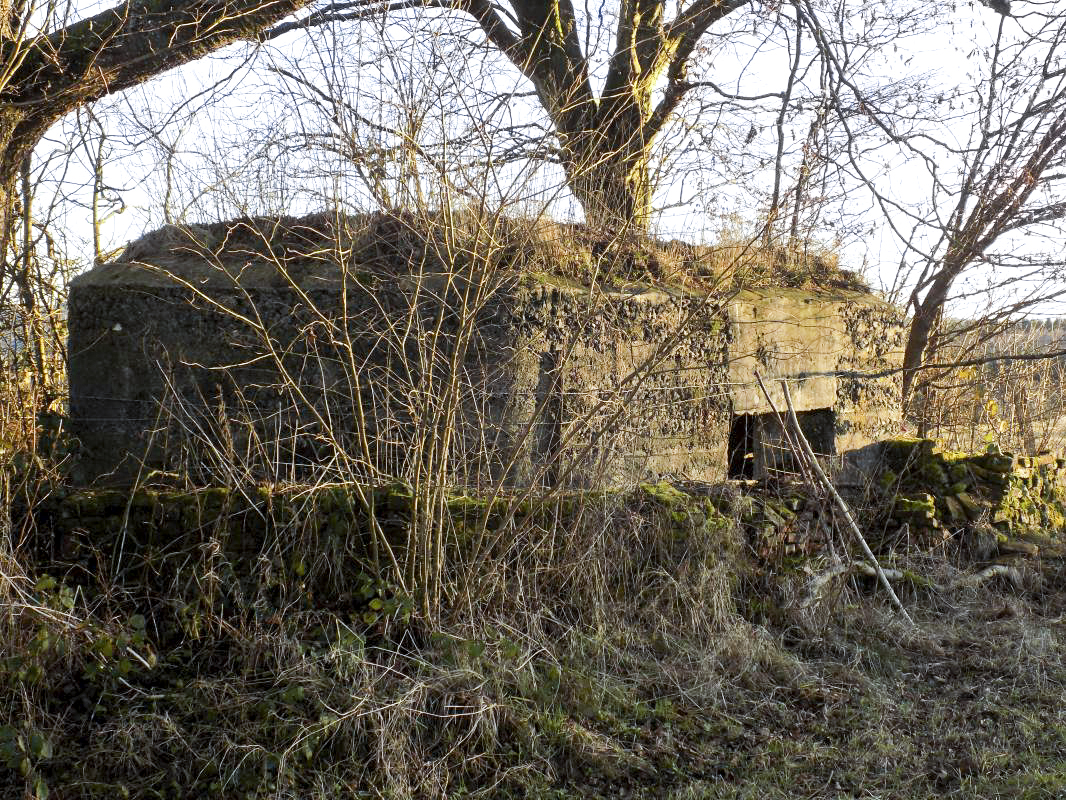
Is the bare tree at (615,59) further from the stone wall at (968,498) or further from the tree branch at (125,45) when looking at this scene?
the stone wall at (968,498)

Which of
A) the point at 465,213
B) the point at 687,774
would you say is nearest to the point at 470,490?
the point at 465,213

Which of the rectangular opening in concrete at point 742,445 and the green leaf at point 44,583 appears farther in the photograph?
the rectangular opening in concrete at point 742,445

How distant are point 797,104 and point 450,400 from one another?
670 centimetres

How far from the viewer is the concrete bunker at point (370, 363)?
506 cm

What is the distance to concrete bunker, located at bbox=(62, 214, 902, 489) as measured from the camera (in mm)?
5062

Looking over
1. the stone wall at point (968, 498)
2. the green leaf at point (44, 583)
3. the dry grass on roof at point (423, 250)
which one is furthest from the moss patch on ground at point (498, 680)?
the stone wall at point (968, 498)

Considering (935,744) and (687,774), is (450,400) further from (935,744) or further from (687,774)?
(935,744)

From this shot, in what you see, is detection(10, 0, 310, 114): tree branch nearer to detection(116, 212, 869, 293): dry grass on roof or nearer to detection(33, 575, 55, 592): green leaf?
detection(116, 212, 869, 293): dry grass on roof

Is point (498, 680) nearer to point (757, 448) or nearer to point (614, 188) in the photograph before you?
point (757, 448)

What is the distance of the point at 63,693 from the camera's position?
12.7 ft

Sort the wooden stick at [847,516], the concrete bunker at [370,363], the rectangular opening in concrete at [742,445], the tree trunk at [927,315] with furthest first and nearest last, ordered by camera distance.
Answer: the tree trunk at [927,315]
the rectangular opening in concrete at [742,445]
the wooden stick at [847,516]
the concrete bunker at [370,363]

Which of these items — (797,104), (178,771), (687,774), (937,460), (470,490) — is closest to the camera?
(178,771)

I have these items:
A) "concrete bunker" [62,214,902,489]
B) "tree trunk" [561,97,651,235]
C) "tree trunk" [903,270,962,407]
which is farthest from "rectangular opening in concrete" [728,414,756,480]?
"tree trunk" [903,270,962,407]

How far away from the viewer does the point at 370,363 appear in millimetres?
5363
